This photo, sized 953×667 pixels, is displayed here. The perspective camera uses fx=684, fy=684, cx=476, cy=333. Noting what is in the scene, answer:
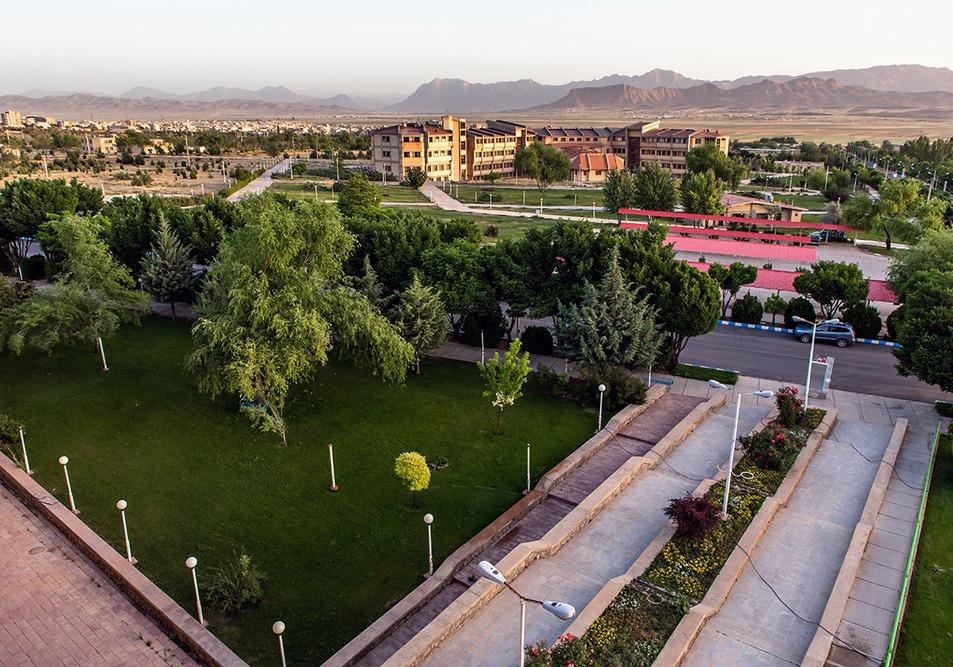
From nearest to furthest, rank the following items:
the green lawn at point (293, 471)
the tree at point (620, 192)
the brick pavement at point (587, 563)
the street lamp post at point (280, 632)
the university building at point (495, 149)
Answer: the street lamp post at point (280, 632), the brick pavement at point (587, 563), the green lawn at point (293, 471), the tree at point (620, 192), the university building at point (495, 149)

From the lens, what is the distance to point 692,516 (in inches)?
657

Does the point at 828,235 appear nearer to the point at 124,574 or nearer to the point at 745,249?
the point at 745,249

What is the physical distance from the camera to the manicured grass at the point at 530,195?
9460 cm

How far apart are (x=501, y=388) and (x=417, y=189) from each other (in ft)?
291

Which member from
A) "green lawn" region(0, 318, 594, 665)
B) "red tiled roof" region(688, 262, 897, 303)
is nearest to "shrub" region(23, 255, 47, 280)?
"green lawn" region(0, 318, 594, 665)

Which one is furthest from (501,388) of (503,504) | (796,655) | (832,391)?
(832,391)

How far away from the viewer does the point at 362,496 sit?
19.7 metres

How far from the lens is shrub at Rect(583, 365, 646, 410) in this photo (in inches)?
1000

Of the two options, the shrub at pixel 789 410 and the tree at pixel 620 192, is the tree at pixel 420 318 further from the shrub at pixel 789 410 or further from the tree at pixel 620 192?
the tree at pixel 620 192

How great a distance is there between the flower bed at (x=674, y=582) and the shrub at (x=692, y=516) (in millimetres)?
168

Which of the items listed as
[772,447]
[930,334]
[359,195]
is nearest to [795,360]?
[930,334]

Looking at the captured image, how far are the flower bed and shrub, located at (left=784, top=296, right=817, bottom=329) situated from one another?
15.9m

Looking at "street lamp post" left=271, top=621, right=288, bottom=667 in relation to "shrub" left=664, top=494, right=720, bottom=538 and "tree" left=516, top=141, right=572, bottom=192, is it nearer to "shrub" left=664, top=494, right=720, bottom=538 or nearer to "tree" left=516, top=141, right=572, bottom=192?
"shrub" left=664, top=494, right=720, bottom=538

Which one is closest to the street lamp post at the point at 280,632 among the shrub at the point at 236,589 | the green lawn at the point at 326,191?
the shrub at the point at 236,589
